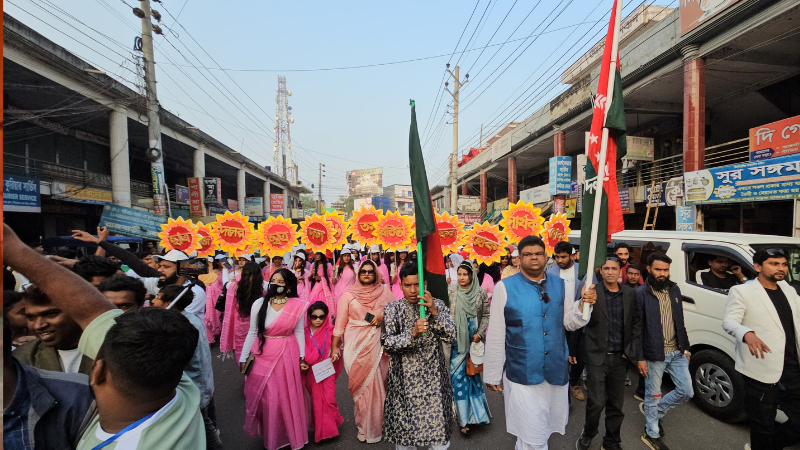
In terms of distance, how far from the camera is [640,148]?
39.1 ft

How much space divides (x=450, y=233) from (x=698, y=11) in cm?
846

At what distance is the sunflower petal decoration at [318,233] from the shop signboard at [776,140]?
8813mm

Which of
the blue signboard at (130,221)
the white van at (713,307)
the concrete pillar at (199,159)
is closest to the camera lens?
the white van at (713,307)

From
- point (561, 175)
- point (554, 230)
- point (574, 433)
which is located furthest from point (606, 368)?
point (561, 175)

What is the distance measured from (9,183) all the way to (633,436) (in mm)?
13570

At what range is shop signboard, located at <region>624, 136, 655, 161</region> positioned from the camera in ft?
38.7

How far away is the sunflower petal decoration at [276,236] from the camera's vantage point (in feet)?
19.3

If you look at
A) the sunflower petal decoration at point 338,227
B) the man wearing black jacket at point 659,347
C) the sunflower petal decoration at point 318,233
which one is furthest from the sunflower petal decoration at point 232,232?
the man wearing black jacket at point 659,347

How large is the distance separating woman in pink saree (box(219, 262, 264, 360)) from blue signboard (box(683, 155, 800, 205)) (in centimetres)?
938

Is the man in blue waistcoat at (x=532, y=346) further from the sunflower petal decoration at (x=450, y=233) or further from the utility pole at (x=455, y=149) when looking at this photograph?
the utility pole at (x=455, y=149)

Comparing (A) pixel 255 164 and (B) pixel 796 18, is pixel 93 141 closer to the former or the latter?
(A) pixel 255 164

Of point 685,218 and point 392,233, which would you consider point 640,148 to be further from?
point 392,233

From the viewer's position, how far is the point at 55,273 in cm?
143

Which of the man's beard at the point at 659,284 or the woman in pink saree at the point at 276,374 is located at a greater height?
the man's beard at the point at 659,284
